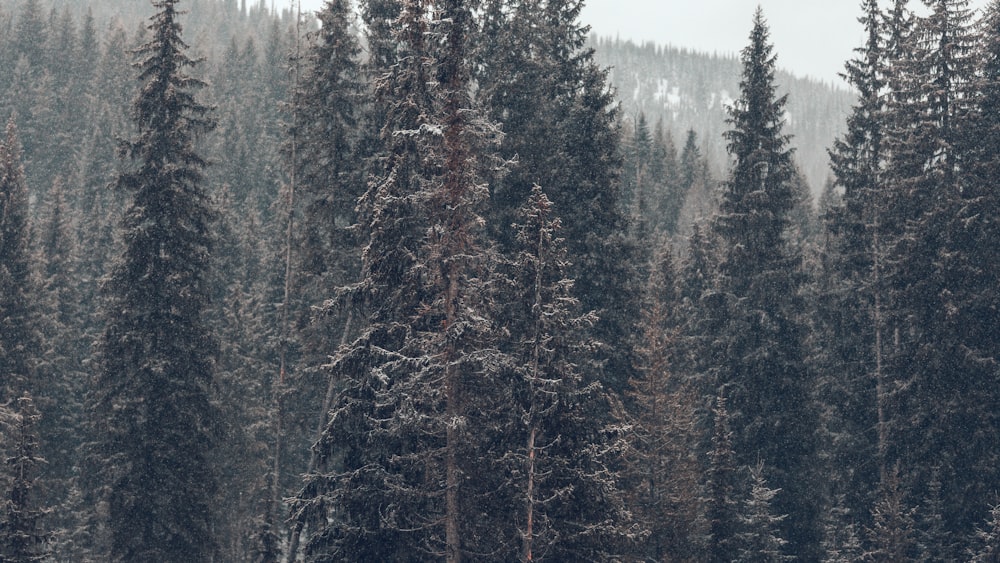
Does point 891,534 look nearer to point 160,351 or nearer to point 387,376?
point 387,376

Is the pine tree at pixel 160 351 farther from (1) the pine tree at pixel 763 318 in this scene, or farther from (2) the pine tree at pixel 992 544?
(2) the pine tree at pixel 992 544

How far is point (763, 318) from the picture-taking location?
3253 cm

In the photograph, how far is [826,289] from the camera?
3853 centimetres

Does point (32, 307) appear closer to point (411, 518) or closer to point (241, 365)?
point (241, 365)

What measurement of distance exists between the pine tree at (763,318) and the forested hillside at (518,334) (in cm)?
11

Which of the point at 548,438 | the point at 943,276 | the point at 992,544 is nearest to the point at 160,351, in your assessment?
the point at 548,438

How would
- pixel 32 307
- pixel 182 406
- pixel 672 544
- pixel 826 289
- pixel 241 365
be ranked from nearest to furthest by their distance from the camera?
pixel 182 406
pixel 672 544
pixel 32 307
pixel 826 289
pixel 241 365

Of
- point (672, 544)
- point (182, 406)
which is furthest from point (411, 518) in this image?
point (672, 544)

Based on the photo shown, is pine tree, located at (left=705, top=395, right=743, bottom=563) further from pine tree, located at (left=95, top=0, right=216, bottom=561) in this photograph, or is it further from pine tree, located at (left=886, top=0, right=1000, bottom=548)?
pine tree, located at (left=95, top=0, right=216, bottom=561)

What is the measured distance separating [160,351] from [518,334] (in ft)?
34.2

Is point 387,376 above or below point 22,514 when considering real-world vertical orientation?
above

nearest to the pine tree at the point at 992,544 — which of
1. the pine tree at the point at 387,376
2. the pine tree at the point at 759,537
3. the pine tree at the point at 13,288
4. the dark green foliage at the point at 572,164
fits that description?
the pine tree at the point at 759,537

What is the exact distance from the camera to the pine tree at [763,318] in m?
31.6

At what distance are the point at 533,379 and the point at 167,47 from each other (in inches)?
600
